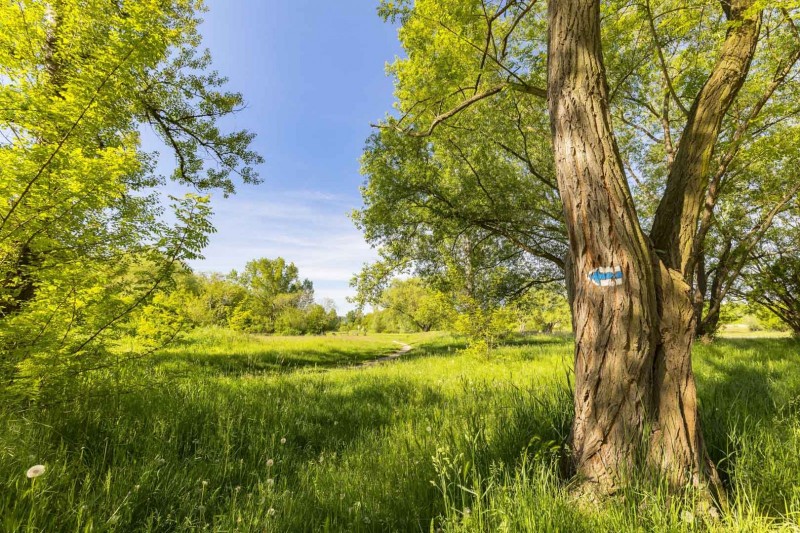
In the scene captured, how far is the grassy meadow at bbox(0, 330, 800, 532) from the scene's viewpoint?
1734 millimetres

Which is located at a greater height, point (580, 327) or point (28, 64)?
point (28, 64)

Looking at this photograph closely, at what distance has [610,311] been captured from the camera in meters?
2.22

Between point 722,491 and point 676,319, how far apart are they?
114cm

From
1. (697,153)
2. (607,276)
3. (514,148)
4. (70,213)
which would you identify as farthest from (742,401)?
(514,148)

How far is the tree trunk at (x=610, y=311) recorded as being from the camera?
2.12 m

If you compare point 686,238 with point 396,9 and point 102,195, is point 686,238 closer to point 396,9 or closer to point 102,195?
point 102,195

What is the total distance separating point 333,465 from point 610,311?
257cm

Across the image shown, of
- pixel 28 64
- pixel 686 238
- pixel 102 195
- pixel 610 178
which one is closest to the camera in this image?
pixel 610 178

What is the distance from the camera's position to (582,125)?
2.40 metres

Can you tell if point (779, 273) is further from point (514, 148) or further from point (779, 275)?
point (514, 148)

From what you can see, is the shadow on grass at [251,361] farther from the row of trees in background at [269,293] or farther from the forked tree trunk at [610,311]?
the row of trees in background at [269,293]

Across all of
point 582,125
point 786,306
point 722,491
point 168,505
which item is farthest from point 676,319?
point 786,306

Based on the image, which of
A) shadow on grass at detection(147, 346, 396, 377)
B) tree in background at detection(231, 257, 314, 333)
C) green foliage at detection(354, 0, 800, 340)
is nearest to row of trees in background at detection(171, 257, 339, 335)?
tree in background at detection(231, 257, 314, 333)

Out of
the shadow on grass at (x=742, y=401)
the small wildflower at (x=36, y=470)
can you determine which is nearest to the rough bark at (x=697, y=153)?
the shadow on grass at (x=742, y=401)
